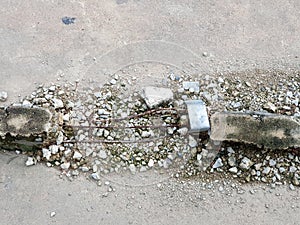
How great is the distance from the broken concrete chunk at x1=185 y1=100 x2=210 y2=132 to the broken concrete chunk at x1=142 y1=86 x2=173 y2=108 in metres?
0.14

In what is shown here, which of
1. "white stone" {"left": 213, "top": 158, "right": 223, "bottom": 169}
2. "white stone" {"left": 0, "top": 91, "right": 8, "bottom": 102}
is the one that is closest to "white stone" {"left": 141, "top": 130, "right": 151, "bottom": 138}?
"white stone" {"left": 213, "top": 158, "right": 223, "bottom": 169}

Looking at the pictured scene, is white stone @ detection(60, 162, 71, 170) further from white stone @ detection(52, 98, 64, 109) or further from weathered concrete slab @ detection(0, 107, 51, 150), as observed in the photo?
white stone @ detection(52, 98, 64, 109)

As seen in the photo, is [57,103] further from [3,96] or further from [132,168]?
[132,168]

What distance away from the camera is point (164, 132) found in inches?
104

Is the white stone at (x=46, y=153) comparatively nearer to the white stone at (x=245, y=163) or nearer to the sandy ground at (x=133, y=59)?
the sandy ground at (x=133, y=59)

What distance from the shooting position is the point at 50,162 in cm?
253

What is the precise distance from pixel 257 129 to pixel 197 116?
1.14 ft

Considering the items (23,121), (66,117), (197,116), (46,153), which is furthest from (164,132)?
(23,121)

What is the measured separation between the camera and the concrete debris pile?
2535 mm

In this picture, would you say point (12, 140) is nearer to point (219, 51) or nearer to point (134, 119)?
point (134, 119)

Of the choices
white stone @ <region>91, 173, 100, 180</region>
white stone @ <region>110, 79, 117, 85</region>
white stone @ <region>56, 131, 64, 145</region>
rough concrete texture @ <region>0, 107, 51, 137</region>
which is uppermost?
white stone @ <region>110, 79, 117, 85</region>

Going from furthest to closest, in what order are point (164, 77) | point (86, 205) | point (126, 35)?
1. point (126, 35)
2. point (164, 77)
3. point (86, 205)

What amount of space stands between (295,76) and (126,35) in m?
1.15

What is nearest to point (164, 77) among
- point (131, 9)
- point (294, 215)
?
point (131, 9)
